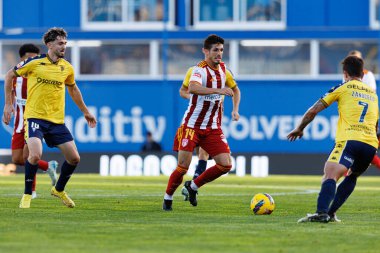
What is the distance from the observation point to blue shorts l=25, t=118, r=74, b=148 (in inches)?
587

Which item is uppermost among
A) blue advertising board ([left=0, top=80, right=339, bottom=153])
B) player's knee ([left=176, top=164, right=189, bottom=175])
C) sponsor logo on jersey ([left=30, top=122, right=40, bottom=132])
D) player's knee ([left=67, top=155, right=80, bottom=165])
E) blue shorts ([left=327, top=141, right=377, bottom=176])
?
sponsor logo on jersey ([left=30, top=122, right=40, bottom=132])

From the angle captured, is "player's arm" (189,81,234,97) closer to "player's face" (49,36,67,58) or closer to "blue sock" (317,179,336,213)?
"player's face" (49,36,67,58)

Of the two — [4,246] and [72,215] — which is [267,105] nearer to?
[72,215]

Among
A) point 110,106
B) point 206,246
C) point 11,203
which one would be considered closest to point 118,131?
point 110,106

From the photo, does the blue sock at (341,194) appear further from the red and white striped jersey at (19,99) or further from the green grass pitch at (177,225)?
the red and white striped jersey at (19,99)

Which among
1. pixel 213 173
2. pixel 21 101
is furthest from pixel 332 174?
pixel 21 101

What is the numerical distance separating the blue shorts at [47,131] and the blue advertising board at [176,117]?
18413mm

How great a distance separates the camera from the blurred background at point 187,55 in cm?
3403

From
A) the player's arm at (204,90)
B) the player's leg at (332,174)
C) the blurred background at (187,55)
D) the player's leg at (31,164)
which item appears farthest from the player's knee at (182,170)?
the blurred background at (187,55)

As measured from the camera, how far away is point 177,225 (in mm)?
12469

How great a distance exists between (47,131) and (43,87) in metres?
0.55

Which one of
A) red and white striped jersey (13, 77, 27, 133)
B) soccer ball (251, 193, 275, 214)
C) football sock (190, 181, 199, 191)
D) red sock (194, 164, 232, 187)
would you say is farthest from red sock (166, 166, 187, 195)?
red and white striped jersey (13, 77, 27, 133)

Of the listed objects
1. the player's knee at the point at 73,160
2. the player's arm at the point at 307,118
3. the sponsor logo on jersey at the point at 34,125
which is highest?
the player's arm at the point at 307,118

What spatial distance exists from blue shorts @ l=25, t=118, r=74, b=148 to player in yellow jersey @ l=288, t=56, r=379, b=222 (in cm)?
353
